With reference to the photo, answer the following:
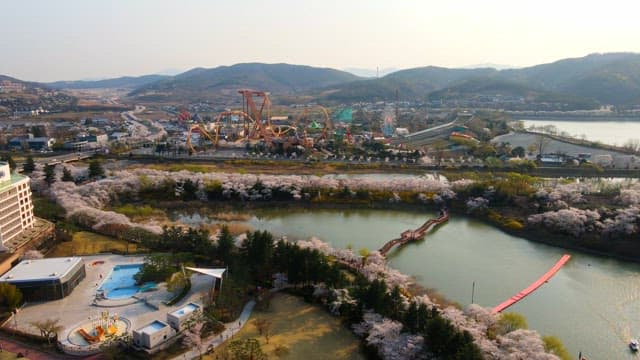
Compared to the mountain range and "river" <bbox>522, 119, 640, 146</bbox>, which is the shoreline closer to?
"river" <bbox>522, 119, 640, 146</bbox>

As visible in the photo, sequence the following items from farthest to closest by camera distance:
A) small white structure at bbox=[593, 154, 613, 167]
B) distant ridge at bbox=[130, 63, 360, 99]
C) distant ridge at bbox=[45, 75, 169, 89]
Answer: distant ridge at bbox=[45, 75, 169, 89] < distant ridge at bbox=[130, 63, 360, 99] < small white structure at bbox=[593, 154, 613, 167]

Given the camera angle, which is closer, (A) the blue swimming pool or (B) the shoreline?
(A) the blue swimming pool

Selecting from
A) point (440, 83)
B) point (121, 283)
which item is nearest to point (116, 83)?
point (440, 83)

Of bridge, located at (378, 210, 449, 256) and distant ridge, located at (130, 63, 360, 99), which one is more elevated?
distant ridge, located at (130, 63, 360, 99)

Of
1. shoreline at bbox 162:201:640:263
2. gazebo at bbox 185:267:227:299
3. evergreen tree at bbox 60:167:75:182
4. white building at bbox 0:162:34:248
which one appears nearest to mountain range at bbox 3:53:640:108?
shoreline at bbox 162:201:640:263

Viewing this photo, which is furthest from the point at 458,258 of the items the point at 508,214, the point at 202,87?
the point at 202,87
